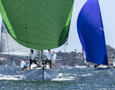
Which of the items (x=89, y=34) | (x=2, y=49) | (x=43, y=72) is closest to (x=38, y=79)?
(x=43, y=72)

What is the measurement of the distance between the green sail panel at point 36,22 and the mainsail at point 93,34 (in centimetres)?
550

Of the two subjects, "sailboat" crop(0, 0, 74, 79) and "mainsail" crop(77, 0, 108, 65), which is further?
"mainsail" crop(77, 0, 108, 65)

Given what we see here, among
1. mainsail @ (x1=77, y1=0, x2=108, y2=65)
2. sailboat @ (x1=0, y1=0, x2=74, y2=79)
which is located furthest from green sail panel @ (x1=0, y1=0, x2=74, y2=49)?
mainsail @ (x1=77, y1=0, x2=108, y2=65)

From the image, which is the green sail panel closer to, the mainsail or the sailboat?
the sailboat

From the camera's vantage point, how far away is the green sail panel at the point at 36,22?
36.6 m

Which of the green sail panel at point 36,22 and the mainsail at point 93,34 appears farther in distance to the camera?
the mainsail at point 93,34

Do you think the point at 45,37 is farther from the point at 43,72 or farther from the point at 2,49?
the point at 2,49

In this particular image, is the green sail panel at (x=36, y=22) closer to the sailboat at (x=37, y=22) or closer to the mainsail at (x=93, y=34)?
the sailboat at (x=37, y=22)

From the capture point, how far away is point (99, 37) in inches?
1667

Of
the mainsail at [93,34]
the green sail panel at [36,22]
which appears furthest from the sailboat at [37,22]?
the mainsail at [93,34]

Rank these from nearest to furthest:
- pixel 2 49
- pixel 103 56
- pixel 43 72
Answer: pixel 43 72 < pixel 103 56 < pixel 2 49

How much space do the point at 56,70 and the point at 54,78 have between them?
851 mm

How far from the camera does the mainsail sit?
41969mm

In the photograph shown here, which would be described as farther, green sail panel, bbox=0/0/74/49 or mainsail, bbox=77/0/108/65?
mainsail, bbox=77/0/108/65
